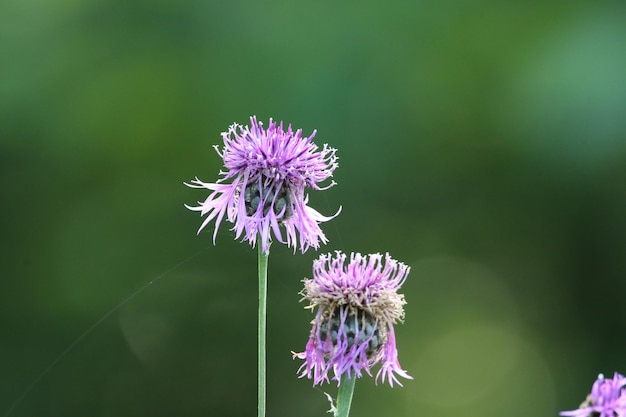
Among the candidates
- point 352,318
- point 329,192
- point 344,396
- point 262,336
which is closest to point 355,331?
point 352,318

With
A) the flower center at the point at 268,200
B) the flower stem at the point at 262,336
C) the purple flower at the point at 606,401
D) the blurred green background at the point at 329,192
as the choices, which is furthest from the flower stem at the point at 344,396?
the blurred green background at the point at 329,192

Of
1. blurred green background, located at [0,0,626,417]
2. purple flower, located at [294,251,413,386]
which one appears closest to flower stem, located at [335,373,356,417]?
purple flower, located at [294,251,413,386]

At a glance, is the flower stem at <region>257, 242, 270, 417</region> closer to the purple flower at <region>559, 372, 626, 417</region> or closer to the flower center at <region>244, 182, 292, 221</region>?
the flower center at <region>244, 182, 292, 221</region>

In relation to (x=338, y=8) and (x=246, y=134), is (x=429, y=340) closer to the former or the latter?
(x=338, y=8)

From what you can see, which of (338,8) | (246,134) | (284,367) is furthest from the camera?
(338,8)

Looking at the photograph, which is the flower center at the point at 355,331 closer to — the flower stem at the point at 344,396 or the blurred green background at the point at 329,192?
the flower stem at the point at 344,396

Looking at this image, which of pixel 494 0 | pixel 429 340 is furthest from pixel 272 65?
pixel 429 340
